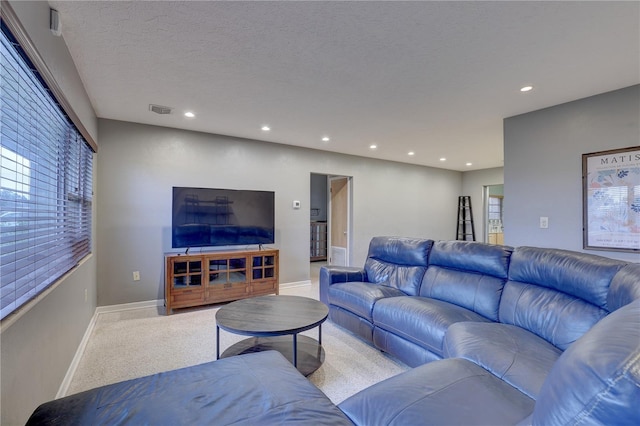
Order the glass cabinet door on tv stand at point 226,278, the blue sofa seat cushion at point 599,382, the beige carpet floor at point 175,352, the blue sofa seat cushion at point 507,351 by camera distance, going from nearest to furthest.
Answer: the blue sofa seat cushion at point 599,382 → the blue sofa seat cushion at point 507,351 → the beige carpet floor at point 175,352 → the glass cabinet door on tv stand at point 226,278

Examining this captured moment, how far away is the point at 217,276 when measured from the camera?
3.90 m

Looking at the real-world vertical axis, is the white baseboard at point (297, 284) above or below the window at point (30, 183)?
below

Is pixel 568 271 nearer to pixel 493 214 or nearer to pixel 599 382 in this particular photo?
pixel 599 382

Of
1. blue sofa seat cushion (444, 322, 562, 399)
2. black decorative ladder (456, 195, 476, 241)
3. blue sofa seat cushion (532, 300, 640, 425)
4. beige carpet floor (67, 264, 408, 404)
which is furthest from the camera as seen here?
black decorative ladder (456, 195, 476, 241)

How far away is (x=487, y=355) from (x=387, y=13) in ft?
6.56

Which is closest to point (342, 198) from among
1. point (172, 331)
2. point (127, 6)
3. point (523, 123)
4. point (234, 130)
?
point (234, 130)

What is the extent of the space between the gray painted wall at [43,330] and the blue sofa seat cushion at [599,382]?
1.82 meters

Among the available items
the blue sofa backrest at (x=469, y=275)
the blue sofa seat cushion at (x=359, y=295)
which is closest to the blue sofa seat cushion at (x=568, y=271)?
the blue sofa backrest at (x=469, y=275)

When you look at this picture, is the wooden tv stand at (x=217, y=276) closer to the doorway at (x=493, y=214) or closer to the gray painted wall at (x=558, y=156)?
the gray painted wall at (x=558, y=156)

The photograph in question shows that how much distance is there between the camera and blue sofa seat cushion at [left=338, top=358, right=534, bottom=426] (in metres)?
1.09

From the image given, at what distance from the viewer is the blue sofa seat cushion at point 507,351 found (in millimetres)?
1372

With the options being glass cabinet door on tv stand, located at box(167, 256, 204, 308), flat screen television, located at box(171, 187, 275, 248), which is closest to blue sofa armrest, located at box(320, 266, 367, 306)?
flat screen television, located at box(171, 187, 275, 248)

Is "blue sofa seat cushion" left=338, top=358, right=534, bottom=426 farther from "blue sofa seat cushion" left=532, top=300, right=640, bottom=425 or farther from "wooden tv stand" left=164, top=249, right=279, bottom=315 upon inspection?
"wooden tv stand" left=164, top=249, right=279, bottom=315

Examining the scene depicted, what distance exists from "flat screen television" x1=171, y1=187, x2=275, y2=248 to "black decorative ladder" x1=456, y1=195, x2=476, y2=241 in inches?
213
